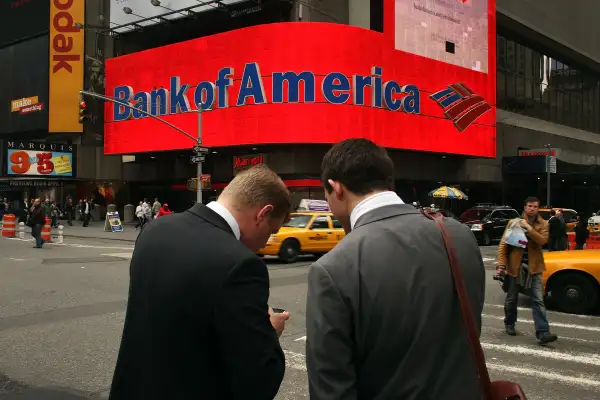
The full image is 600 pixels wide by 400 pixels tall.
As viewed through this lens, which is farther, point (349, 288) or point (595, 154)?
point (595, 154)

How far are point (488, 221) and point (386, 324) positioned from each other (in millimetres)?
23595

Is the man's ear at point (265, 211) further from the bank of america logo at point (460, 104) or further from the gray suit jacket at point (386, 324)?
the bank of america logo at point (460, 104)

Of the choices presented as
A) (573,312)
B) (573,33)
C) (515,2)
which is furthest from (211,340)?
(573,33)

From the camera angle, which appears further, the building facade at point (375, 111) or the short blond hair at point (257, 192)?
the building facade at point (375, 111)

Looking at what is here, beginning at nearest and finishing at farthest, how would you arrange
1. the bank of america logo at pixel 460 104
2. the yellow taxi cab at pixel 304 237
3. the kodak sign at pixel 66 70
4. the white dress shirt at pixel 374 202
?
1. the white dress shirt at pixel 374 202
2. the yellow taxi cab at pixel 304 237
3. the bank of america logo at pixel 460 104
4. the kodak sign at pixel 66 70

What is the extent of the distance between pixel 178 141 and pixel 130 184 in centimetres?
1193

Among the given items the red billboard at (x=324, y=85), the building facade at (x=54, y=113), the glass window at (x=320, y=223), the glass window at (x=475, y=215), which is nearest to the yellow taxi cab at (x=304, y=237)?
the glass window at (x=320, y=223)

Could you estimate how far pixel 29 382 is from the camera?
5.17 metres

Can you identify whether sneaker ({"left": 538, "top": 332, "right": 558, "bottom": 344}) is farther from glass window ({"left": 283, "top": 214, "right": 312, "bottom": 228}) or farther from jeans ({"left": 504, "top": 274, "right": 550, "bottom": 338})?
glass window ({"left": 283, "top": 214, "right": 312, "bottom": 228})

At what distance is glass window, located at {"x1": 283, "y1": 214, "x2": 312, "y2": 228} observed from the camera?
17094 millimetres

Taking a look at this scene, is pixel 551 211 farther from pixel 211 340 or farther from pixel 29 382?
pixel 211 340

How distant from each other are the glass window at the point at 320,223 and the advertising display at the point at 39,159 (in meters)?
29.3

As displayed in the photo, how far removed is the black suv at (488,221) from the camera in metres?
23.5

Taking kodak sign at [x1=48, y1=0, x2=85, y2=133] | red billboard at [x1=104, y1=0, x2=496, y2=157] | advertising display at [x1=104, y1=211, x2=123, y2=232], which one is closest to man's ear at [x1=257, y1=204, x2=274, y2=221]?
red billboard at [x1=104, y1=0, x2=496, y2=157]
